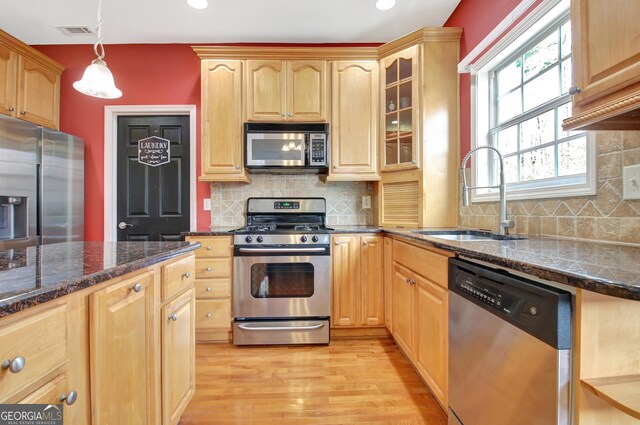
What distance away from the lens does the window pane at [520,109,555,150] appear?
1583 mm

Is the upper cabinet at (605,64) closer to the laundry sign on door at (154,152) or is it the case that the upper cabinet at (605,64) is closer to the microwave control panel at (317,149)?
the microwave control panel at (317,149)

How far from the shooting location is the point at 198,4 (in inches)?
88.6

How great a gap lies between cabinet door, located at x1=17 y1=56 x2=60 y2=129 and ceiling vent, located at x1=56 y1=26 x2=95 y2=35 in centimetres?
39

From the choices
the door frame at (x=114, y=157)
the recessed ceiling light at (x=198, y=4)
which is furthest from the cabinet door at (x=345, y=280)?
the recessed ceiling light at (x=198, y=4)

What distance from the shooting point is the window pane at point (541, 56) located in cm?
155

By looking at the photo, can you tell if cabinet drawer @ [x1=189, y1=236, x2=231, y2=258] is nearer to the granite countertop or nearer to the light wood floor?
the light wood floor

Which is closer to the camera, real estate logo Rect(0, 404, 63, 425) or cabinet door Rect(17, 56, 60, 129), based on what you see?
real estate logo Rect(0, 404, 63, 425)

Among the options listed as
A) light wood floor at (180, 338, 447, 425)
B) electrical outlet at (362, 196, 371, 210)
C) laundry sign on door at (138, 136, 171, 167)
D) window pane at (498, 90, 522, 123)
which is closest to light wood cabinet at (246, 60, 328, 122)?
electrical outlet at (362, 196, 371, 210)

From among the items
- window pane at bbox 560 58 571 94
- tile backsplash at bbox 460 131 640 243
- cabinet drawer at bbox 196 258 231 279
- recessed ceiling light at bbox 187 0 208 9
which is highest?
recessed ceiling light at bbox 187 0 208 9

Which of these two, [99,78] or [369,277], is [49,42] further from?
[369,277]

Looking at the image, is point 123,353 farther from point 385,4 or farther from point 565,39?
point 385,4

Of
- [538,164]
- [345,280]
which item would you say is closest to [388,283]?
[345,280]

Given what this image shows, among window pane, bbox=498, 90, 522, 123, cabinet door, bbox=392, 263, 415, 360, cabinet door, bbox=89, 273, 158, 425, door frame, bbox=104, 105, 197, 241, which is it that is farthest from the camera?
door frame, bbox=104, 105, 197, 241

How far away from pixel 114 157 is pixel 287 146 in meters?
1.79
